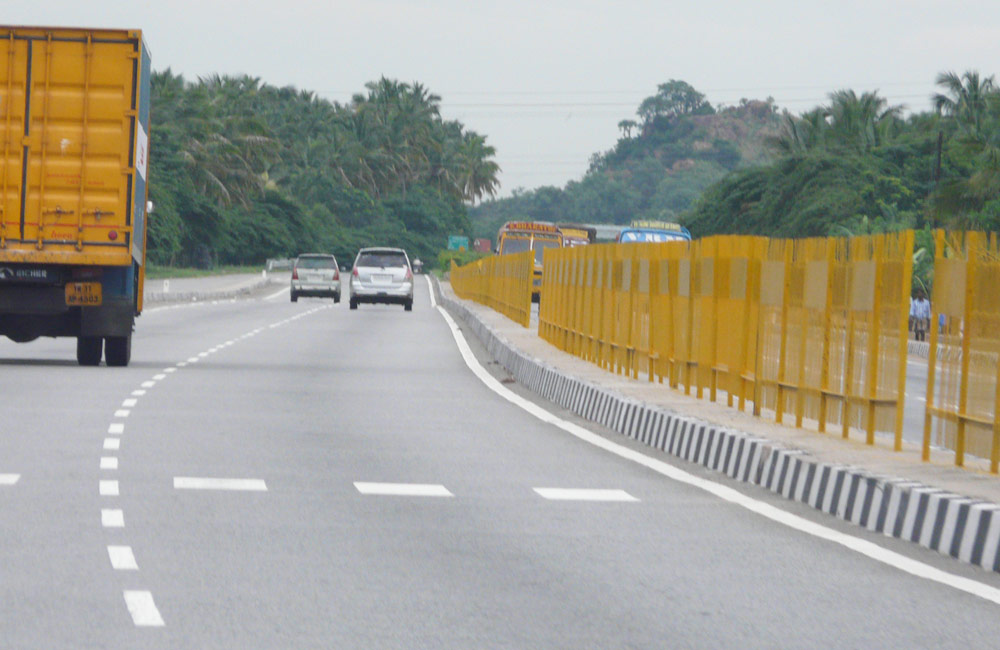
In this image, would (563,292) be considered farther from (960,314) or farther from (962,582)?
(962,582)

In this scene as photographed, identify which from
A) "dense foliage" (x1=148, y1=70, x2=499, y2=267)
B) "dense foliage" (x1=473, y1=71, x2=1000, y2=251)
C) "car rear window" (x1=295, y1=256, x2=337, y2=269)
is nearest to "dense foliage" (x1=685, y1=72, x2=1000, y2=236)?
"dense foliage" (x1=473, y1=71, x2=1000, y2=251)

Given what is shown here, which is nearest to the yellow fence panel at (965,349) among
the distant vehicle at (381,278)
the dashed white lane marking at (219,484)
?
the dashed white lane marking at (219,484)

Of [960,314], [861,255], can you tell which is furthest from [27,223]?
[960,314]

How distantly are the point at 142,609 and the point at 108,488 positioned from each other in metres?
4.13

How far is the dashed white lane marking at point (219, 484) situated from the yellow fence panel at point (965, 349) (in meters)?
4.25

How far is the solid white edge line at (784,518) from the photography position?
27.9ft

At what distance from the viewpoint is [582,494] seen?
1176 cm

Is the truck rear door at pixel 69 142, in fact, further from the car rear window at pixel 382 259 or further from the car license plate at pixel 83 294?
the car rear window at pixel 382 259

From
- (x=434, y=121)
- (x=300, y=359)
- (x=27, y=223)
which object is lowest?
(x=300, y=359)

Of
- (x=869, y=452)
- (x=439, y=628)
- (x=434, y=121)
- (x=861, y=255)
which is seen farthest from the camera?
(x=434, y=121)

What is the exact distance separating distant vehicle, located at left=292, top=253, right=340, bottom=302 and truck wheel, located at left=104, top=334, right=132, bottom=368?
124ft

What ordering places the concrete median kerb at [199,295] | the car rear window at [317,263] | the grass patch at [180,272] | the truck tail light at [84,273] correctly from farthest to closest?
the grass patch at [180,272], the car rear window at [317,263], the concrete median kerb at [199,295], the truck tail light at [84,273]

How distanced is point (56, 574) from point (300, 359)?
19.5m

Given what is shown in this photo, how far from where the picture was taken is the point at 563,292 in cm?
2825
